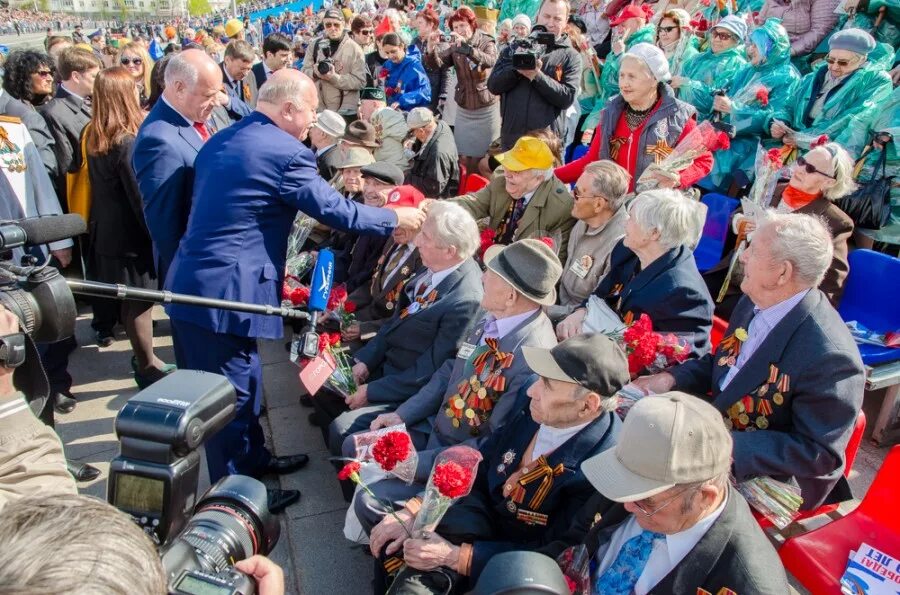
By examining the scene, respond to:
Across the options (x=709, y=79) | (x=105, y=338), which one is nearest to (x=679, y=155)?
(x=709, y=79)

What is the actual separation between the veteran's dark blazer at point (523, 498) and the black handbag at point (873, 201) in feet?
10.5

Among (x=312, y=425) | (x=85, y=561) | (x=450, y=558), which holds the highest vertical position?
(x=85, y=561)

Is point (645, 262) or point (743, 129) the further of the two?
point (743, 129)

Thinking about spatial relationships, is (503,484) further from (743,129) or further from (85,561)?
(743,129)

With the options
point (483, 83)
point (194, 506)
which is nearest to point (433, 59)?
point (483, 83)

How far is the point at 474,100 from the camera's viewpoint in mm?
6641

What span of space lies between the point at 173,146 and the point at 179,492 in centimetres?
226

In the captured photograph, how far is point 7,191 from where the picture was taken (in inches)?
150

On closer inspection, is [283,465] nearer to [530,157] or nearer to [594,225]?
[594,225]

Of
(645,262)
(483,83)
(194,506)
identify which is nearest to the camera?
(194,506)

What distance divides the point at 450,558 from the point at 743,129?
15.2 ft

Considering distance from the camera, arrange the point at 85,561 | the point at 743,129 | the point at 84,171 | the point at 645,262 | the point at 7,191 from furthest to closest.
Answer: the point at 743,129, the point at 84,171, the point at 7,191, the point at 645,262, the point at 85,561

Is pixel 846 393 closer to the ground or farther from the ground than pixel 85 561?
closer to the ground

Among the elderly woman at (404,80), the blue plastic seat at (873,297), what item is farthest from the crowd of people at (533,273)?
the elderly woman at (404,80)
